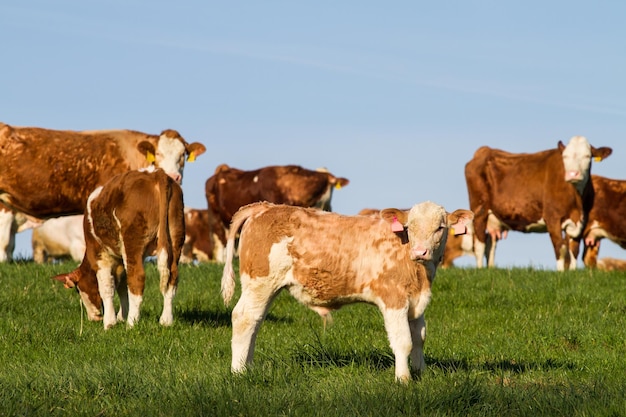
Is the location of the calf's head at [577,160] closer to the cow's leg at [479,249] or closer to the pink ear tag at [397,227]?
the cow's leg at [479,249]

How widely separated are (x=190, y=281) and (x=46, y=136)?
377 centimetres

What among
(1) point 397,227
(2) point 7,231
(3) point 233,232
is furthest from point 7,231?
(1) point 397,227

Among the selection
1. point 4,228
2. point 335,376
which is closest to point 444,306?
point 335,376

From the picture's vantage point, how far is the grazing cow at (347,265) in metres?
7.56

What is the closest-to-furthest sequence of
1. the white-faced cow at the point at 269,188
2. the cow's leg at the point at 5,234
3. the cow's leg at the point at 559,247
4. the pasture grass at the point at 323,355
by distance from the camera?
the pasture grass at the point at 323,355
the cow's leg at the point at 559,247
the cow's leg at the point at 5,234
the white-faced cow at the point at 269,188

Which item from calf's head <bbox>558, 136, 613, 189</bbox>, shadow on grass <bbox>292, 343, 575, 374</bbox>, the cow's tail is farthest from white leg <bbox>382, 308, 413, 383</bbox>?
calf's head <bbox>558, 136, 613, 189</bbox>

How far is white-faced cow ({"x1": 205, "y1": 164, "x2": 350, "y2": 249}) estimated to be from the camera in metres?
25.4

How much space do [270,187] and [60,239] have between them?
250 inches

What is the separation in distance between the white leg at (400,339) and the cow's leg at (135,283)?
14.9 ft

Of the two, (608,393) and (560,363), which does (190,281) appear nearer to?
(560,363)

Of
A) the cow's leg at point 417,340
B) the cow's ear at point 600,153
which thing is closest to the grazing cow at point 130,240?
the cow's leg at point 417,340

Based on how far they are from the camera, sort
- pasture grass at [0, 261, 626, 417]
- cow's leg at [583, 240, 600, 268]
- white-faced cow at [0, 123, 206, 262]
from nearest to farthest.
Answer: pasture grass at [0, 261, 626, 417] < white-faced cow at [0, 123, 206, 262] < cow's leg at [583, 240, 600, 268]

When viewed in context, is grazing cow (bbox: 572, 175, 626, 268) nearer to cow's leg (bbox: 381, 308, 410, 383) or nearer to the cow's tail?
the cow's tail

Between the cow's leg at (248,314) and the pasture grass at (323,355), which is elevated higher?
the cow's leg at (248,314)
